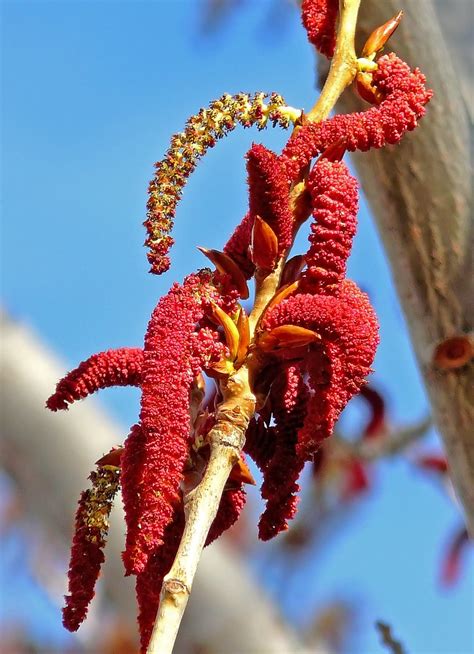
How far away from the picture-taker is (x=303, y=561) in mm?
3771

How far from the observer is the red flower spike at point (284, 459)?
108 centimetres

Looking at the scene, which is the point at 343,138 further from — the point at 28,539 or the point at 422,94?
the point at 28,539

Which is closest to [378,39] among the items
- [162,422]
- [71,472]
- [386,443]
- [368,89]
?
[368,89]

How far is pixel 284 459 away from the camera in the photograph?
108 centimetres

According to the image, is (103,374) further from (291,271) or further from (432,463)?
(432,463)

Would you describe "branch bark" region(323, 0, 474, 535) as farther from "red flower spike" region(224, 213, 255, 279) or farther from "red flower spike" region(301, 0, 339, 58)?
"red flower spike" region(224, 213, 255, 279)

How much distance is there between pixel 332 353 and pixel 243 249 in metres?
0.17

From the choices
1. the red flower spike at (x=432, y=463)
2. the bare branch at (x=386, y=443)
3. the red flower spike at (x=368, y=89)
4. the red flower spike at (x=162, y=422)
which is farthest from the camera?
the red flower spike at (x=432, y=463)

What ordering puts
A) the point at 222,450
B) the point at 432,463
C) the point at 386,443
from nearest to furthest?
the point at 222,450 < the point at 386,443 < the point at 432,463

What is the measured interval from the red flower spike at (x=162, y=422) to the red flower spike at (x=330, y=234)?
0.12 meters

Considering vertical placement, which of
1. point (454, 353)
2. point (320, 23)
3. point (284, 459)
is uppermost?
point (320, 23)

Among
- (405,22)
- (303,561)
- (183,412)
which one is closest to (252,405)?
(183,412)

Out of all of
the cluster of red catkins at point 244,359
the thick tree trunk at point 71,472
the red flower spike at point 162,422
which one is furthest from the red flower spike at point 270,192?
the thick tree trunk at point 71,472

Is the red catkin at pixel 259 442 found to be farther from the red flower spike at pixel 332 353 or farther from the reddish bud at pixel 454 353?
the reddish bud at pixel 454 353
